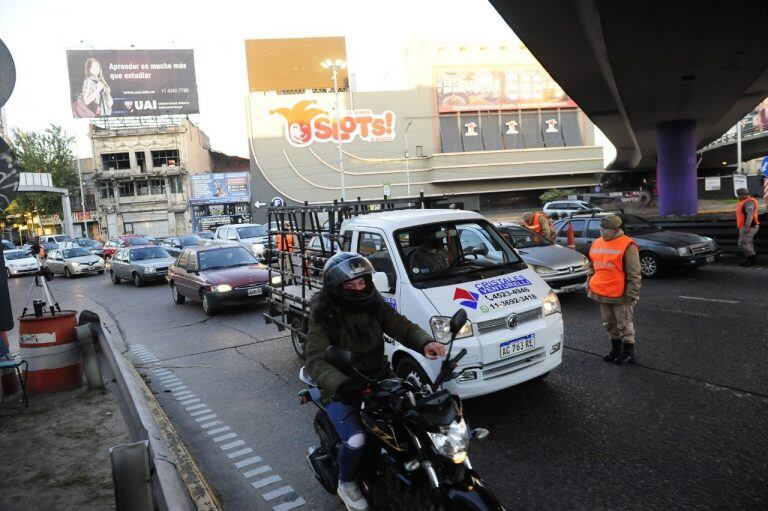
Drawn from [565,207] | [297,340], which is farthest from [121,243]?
[565,207]

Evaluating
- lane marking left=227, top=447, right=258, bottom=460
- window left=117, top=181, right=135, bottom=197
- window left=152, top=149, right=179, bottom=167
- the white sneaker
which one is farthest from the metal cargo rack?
window left=117, top=181, right=135, bottom=197

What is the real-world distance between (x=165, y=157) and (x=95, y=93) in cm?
957

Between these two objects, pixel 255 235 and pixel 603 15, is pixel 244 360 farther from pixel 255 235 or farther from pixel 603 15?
pixel 255 235

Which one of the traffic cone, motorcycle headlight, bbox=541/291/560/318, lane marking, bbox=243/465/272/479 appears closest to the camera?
lane marking, bbox=243/465/272/479

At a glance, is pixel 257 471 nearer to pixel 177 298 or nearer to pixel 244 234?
pixel 177 298

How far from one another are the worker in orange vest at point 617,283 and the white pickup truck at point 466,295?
114 cm

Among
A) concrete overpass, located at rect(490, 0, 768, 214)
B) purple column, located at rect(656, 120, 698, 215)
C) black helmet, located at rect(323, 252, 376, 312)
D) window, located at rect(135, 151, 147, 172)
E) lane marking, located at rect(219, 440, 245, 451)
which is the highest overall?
window, located at rect(135, 151, 147, 172)

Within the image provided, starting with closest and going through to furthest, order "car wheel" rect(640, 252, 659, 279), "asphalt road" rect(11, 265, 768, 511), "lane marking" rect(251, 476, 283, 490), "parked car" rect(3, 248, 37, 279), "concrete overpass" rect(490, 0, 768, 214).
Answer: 1. "asphalt road" rect(11, 265, 768, 511)
2. "lane marking" rect(251, 476, 283, 490)
3. "concrete overpass" rect(490, 0, 768, 214)
4. "car wheel" rect(640, 252, 659, 279)
5. "parked car" rect(3, 248, 37, 279)

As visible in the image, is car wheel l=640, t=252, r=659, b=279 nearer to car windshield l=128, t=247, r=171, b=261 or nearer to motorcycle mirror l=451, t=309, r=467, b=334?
motorcycle mirror l=451, t=309, r=467, b=334

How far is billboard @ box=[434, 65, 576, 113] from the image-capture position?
5616cm

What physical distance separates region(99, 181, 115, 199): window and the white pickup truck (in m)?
56.8

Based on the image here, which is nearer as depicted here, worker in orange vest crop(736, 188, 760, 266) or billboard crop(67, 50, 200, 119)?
worker in orange vest crop(736, 188, 760, 266)

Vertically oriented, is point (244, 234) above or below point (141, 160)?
below

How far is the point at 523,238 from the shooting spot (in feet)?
40.1
